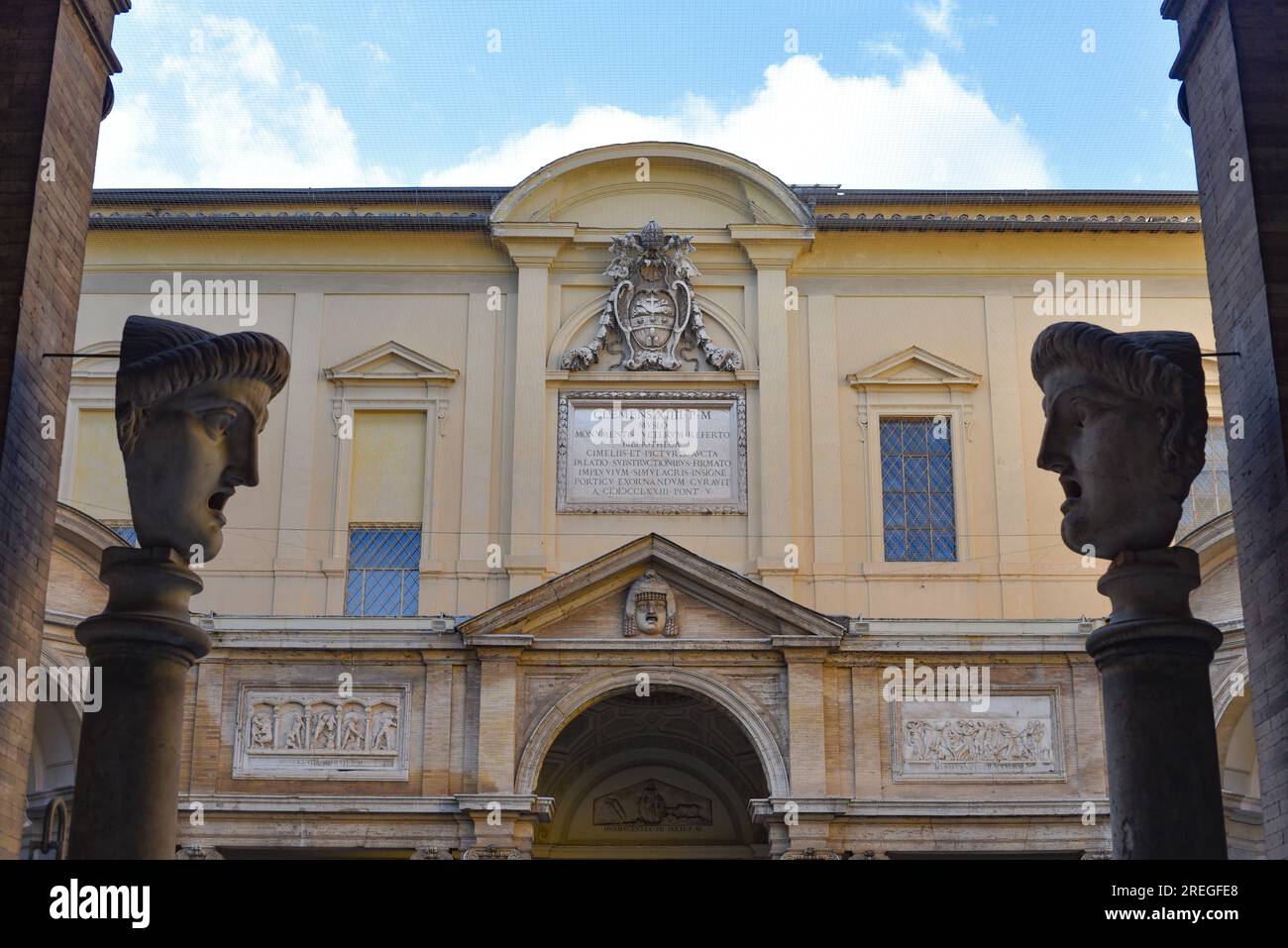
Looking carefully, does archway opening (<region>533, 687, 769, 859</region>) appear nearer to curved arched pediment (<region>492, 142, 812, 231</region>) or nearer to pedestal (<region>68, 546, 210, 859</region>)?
curved arched pediment (<region>492, 142, 812, 231</region>)

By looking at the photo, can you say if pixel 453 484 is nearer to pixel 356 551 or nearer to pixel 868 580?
pixel 356 551

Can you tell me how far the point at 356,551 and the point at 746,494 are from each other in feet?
21.1

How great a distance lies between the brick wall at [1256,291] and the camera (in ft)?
36.6

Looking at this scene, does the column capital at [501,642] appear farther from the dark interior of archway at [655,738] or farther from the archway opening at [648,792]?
the archway opening at [648,792]

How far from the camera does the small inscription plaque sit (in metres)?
28.0

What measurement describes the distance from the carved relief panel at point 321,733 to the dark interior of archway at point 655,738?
2924 mm

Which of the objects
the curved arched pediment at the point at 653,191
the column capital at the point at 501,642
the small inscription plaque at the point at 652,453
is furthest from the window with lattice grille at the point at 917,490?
the column capital at the point at 501,642

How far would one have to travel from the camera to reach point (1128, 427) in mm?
11336

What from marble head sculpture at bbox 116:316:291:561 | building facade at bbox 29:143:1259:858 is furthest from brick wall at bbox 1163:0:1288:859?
building facade at bbox 29:143:1259:858

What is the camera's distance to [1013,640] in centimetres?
2544

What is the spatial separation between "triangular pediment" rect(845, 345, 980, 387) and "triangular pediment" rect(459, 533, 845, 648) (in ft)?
17.0

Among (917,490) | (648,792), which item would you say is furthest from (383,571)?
(917,490)

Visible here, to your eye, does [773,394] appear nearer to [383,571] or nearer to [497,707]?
[383,571]
